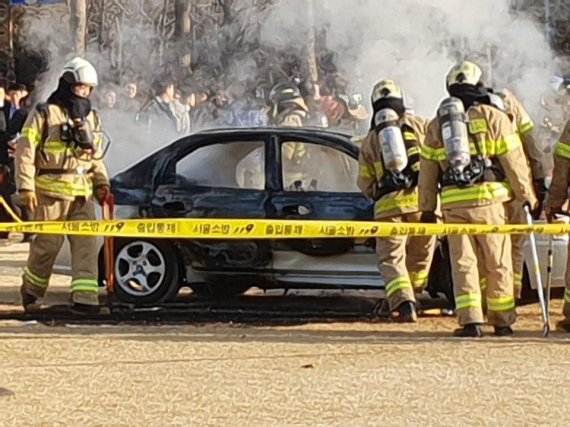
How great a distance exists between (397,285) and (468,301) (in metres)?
0.79

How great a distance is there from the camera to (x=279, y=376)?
811 centimetres

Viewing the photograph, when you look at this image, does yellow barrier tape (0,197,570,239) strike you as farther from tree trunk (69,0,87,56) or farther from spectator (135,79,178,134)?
tree trunk (69,0,87,56)

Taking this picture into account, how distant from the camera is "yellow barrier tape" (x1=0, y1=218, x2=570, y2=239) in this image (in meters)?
9.24

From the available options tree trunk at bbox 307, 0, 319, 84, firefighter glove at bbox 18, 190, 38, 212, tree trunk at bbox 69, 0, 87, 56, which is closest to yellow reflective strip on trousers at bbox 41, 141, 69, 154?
firefighter glove at bbox 18, 190, 38, 212

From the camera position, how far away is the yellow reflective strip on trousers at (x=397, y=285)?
993cm

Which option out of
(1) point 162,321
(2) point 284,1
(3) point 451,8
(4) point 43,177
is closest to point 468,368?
(1) point 162,321

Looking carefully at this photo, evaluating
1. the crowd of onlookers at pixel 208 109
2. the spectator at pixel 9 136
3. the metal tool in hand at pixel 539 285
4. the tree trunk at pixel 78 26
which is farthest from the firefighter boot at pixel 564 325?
the tree trunk at pixel 78 26

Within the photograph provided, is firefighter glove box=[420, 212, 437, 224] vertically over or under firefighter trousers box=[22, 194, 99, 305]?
over

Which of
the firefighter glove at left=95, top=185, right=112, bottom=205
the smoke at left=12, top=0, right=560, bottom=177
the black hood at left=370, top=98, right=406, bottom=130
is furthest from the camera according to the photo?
the smoke at left=12, top=0, right=560, bottom=177

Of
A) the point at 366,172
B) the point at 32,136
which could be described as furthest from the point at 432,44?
the point at 32,136

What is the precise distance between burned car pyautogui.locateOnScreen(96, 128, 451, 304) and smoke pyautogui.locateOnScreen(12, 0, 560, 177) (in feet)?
6.67

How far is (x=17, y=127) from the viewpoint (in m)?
17.1

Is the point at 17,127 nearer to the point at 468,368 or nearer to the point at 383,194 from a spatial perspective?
the point at 383,194

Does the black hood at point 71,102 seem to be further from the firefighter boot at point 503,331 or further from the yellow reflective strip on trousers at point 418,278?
the firefighter boot at point 503,331
